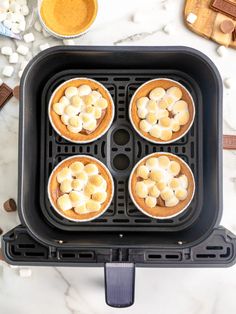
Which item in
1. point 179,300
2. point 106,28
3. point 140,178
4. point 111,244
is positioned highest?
point 106,28

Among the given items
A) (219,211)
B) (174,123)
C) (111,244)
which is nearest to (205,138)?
(174,123)

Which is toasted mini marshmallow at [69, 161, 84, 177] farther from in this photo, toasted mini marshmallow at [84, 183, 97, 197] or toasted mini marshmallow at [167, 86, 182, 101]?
toasted mini marshmallow at [167, 86, 182, 101]

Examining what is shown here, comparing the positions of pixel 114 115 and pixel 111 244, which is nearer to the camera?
pixel 111 244

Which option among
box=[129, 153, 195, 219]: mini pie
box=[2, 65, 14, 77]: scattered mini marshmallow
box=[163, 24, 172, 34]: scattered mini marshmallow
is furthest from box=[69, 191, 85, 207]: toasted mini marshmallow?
box=[163, 24, 172, 34]: scattered mini marshmallow

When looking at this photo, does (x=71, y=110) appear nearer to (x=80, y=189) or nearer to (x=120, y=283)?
(x=80, y=189)

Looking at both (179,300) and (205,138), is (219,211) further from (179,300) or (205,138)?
(179,300)

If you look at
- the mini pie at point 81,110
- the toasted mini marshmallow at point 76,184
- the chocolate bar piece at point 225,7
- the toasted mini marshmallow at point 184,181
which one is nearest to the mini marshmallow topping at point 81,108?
the mini pie at point 81,110

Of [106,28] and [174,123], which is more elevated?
[106,28]

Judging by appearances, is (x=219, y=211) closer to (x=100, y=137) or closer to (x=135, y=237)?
(x=135, y=237)
